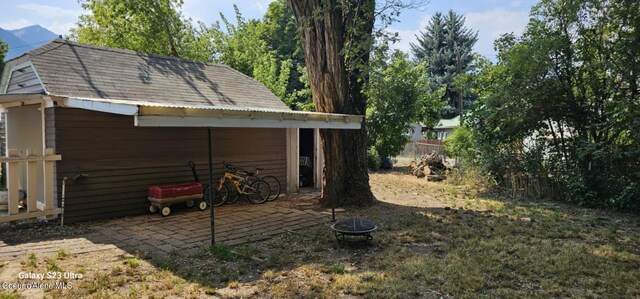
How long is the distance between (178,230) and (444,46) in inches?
1248

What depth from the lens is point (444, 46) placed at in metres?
33.3

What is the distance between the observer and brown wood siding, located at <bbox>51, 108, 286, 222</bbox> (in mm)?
6449

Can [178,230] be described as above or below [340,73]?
below

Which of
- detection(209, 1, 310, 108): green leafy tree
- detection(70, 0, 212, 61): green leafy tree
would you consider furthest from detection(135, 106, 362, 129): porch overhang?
detection(70, 0, 212, 61): green leafy tree

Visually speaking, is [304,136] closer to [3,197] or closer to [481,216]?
[481,216]

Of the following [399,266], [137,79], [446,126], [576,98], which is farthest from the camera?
[446,126]

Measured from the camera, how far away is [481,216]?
727 centimetres

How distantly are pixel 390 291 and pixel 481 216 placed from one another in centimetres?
435

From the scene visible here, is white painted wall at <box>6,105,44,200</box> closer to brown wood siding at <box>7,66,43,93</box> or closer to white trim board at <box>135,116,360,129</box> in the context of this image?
brown wood siding at <box>7,66,43,93</box>

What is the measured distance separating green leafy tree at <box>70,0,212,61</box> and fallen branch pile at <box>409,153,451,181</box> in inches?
545

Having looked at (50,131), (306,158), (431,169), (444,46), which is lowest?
(431,169)

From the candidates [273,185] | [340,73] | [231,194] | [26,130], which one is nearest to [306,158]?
[273,185]

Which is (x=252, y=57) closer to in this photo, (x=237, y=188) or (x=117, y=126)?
(x=237, y=188)

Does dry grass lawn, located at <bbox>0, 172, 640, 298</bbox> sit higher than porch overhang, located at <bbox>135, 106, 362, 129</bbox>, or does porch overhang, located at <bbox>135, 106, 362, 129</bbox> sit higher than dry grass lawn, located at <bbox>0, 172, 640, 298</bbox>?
porch overhang, located at <bbox>135, 106, 362, 129</bbox>
